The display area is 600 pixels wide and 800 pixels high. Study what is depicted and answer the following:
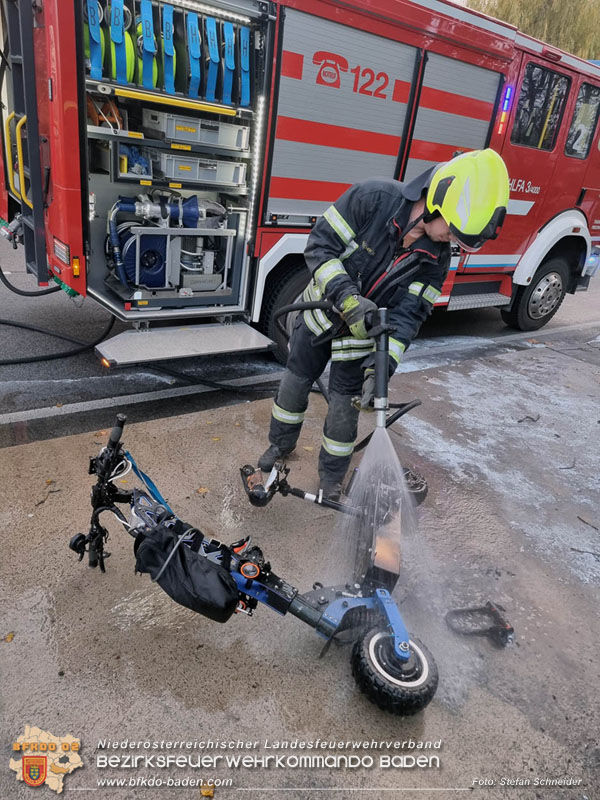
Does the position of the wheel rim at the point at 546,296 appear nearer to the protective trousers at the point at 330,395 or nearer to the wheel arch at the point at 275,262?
the wheel arch at the point at 275,262

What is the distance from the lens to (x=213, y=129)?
4.34m

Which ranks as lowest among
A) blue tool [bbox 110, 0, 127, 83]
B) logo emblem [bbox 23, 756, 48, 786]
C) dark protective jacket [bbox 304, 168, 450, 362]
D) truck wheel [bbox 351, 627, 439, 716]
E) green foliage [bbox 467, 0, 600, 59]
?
logo emblem [bbox 23, 756, 48, 786]

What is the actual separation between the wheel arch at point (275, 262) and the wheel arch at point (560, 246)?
332cm

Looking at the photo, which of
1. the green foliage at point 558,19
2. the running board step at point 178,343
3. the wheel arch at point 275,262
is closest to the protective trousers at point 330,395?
the running board step at point 178,343

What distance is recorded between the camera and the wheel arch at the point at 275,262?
4730mm

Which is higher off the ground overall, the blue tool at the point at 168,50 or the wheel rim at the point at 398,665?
the blue tool at the point at 168,50

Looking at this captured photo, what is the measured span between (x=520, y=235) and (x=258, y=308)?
3607mm

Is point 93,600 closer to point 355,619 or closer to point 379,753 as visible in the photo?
point 355,619

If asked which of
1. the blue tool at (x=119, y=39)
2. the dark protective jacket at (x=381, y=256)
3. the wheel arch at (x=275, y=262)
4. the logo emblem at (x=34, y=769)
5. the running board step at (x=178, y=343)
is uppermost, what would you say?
the blue tool at (x=119, y=39)

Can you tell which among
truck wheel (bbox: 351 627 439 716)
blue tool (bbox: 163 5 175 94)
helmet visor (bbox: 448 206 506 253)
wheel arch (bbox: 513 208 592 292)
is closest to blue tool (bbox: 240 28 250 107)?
blue tool (bbox: 163 5 175 94)

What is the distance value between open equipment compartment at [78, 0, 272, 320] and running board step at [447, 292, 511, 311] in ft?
8.98

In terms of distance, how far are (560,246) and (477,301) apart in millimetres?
1811

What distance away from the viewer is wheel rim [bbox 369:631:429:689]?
203 cm

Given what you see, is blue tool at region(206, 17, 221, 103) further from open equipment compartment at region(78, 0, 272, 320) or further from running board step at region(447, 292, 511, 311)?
running board step at region(447, 292, 511, 311)
